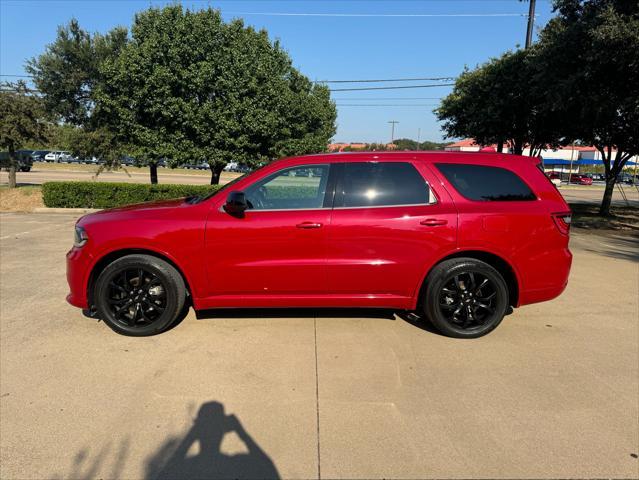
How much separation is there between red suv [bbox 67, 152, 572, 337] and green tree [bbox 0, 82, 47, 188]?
1612cm

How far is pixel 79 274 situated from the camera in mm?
4113

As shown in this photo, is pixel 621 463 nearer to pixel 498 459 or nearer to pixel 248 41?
pixel 498 459

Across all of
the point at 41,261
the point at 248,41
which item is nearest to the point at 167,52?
the point at 248,41

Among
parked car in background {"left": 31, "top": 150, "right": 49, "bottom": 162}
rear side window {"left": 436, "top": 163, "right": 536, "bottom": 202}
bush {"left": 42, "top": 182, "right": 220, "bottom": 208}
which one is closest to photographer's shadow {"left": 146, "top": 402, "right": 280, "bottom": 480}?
rear side window {"left": 436, "top": 163, "right": 536, "bottom": 202}

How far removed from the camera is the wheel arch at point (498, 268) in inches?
164

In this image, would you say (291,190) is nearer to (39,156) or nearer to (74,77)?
(74,77)

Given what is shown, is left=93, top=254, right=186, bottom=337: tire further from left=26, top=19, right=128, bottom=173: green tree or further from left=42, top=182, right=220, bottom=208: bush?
left=26, top=19, right=128, bottom=173: green tree

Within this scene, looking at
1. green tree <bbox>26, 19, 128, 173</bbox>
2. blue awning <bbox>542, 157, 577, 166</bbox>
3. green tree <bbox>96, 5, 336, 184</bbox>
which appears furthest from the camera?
blue awning <bbox>542, 157, 577, 166</bbox>

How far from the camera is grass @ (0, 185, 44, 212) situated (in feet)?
48.9

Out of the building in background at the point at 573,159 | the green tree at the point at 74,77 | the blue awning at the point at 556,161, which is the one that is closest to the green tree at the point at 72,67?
the green tree at the point at 74,77

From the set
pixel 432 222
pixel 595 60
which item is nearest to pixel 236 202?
pixel 432 222

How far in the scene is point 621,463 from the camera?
2498mm

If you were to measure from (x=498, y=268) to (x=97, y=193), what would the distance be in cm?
1338

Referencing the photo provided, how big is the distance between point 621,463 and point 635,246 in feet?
29.2
